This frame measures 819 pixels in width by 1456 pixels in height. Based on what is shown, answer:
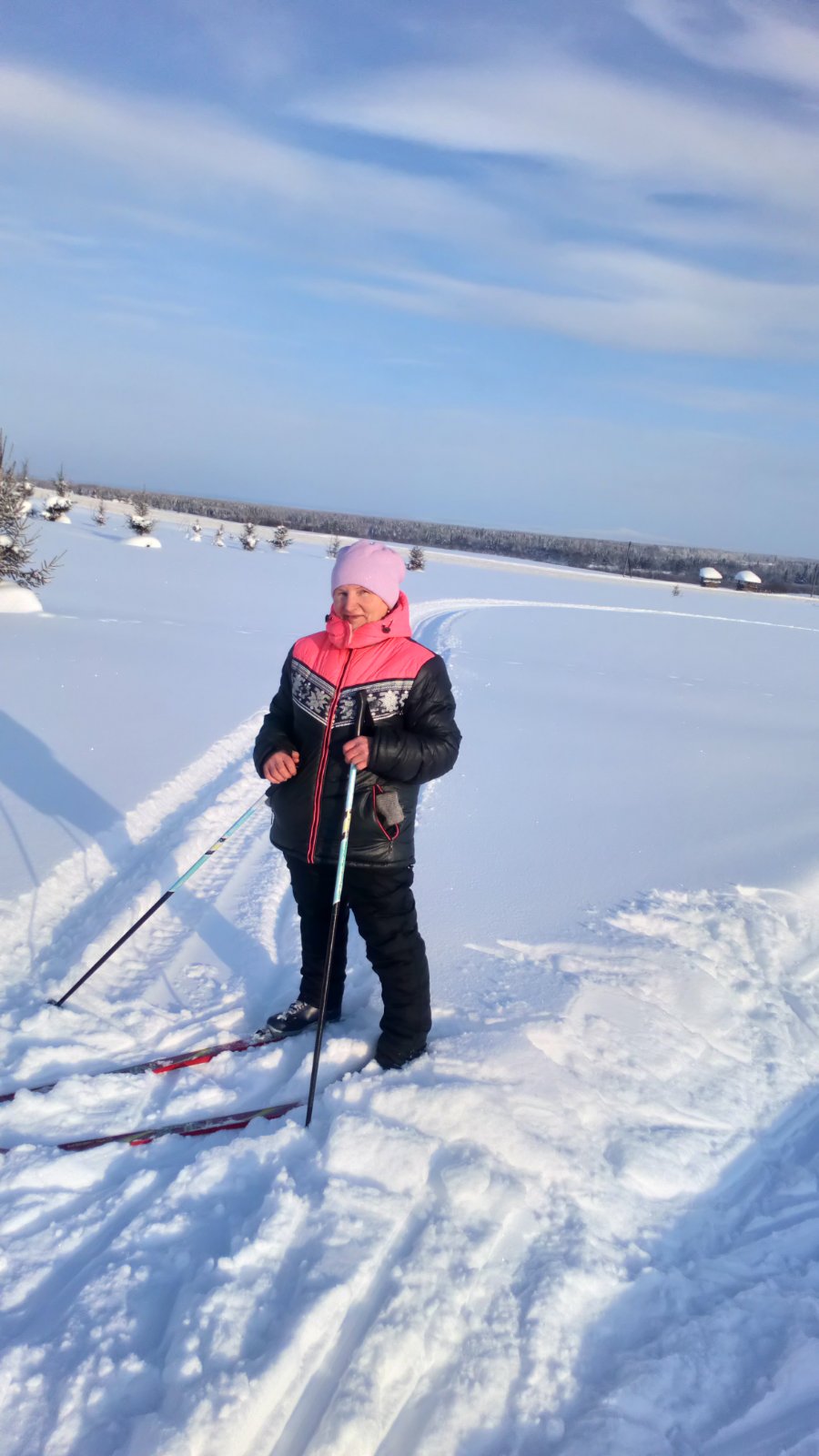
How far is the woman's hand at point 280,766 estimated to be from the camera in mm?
2836

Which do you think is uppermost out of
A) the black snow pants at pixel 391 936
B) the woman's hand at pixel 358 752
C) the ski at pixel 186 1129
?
→ the woman's hand at pixel 358 752

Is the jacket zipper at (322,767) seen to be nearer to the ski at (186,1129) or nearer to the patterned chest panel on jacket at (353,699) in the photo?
the patterned chest panel on jacket at (353,699)

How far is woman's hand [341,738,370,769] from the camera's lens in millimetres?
2680

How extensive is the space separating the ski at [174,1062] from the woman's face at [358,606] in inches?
60.6

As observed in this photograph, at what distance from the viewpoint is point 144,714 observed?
7.71 meters

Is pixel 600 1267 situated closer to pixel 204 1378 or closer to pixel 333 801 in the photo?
pixel 204 1378

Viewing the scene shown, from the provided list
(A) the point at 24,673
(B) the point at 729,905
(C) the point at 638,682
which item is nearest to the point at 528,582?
(C) the point at 638,682

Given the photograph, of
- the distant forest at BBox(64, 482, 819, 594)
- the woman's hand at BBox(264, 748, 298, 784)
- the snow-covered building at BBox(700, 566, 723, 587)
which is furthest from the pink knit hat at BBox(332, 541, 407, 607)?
the snow-covered building at BBox(700, 566, 723, 587)

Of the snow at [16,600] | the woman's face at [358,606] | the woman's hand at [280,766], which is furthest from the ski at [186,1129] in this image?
the snow at [16,600]

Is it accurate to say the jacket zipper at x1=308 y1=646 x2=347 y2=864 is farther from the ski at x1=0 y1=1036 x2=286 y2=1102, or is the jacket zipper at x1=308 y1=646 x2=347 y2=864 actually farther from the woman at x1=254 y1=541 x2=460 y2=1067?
the ski at x1=0 y1=1036 x2=286 y2=1102

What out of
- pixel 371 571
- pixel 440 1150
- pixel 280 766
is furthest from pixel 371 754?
pixel 440 1150

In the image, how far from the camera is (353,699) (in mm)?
2801

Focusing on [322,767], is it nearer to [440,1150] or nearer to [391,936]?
[391,936]

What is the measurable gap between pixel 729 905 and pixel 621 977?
112 centimetres
